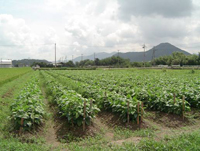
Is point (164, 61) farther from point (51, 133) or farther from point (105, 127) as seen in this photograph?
point (51, 133)

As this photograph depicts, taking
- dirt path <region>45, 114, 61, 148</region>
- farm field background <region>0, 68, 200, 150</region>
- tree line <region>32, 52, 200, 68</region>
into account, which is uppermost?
tree line <region>32, 52, 200, 68</region>

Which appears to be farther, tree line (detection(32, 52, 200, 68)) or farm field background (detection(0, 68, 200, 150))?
tree line (detection(32, 52, 200, 68))

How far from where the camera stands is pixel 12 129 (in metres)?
6.64

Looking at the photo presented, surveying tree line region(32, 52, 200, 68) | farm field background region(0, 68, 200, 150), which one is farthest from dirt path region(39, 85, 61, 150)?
tree line region(32, 52, 200, 68)

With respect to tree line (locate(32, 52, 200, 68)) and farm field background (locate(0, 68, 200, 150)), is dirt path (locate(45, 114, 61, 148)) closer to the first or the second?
farm field background (locate(0, 68, 200, 150))

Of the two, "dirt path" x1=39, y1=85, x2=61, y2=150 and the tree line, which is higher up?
the tree line

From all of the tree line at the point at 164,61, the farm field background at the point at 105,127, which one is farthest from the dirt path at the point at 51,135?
the tree line at the point at 164,61

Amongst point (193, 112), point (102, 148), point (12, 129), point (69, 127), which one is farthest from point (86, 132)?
point (193, 112)

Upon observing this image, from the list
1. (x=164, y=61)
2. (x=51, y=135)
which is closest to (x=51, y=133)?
(x=51, y=135)

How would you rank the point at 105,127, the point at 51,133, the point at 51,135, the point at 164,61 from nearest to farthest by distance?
the point at 51,135 < the point at 51,133 < the point at 105,127 < the point at 164,61

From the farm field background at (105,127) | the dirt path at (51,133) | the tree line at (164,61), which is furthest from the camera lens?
the tree line at (164,61)

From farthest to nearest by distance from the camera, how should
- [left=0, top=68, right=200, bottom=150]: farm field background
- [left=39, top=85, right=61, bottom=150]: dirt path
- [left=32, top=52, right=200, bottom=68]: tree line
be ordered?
[left=32, top=52, right=200, bottom=68]: tree line, [left=39, top=85, right=61, bottom=150]: dirt path, [left=0, top=68, right=200, bottom=150]: farm field background

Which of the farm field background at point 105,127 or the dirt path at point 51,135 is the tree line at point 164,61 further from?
the dirt path at point 51,135

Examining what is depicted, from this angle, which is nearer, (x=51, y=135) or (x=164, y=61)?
(x=51, y=135)
